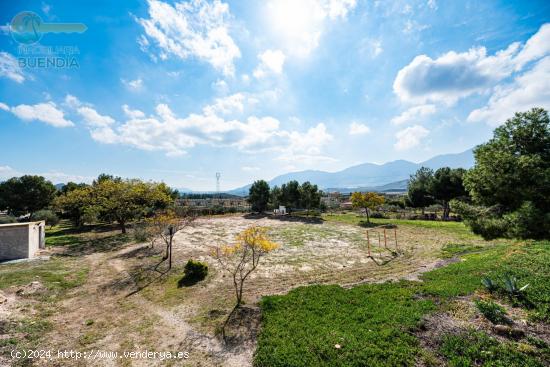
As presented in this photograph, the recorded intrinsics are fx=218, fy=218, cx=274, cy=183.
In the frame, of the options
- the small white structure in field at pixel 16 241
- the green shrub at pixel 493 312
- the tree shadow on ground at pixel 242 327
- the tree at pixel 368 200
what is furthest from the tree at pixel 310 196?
the small white structure in field at pixel 16 241

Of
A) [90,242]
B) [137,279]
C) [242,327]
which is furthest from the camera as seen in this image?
[90,242]

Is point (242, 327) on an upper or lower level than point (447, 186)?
lower

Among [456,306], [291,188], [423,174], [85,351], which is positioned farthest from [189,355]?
[423,174]

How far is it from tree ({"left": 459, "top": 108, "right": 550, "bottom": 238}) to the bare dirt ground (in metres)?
4.65

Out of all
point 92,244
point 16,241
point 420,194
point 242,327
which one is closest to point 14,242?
point 16,241

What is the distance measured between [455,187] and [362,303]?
3695 centimetres

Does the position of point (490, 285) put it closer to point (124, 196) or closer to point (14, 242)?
point (14, 242)

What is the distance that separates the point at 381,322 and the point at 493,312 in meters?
3.66

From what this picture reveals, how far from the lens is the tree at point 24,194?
35.9 metres

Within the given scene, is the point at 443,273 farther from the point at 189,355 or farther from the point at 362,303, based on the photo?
the point at 189,355

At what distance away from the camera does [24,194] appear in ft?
120

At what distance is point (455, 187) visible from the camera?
34.9m

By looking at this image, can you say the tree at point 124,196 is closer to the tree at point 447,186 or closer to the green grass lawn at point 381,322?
the green grass lawn at point 381,322

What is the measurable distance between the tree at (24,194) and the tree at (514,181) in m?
56.5
